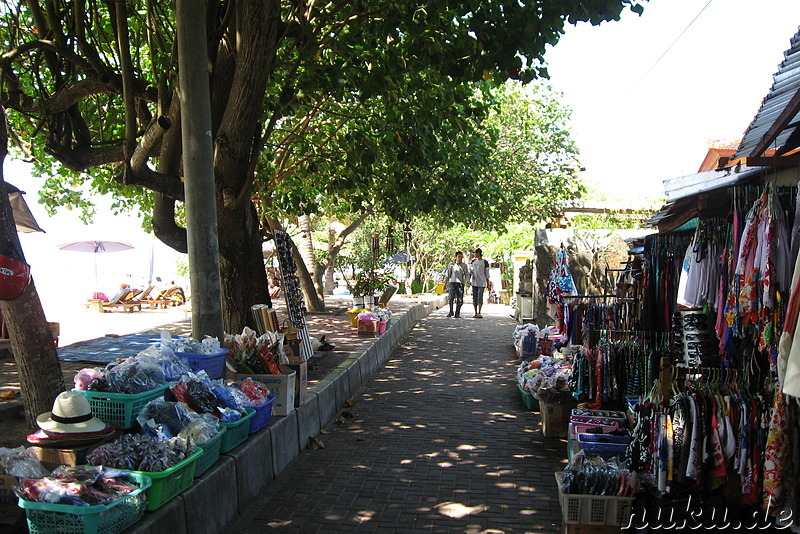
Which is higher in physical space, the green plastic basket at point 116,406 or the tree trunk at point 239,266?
the tree trunk at point 239,266

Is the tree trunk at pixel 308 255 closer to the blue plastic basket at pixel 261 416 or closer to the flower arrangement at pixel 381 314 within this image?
the flower arrangement at pixel 381 314

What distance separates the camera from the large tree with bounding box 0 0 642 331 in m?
6.89

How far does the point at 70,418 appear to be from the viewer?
383 centimetres

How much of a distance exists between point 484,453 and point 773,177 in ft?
11.7

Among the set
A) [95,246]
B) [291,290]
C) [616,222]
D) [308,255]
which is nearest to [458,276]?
[308,255]

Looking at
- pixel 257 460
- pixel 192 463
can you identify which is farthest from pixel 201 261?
pixel 192 463

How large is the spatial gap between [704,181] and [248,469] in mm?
4198

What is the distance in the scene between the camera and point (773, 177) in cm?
430

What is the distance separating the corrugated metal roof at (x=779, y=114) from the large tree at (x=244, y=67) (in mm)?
2463

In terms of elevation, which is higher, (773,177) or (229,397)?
(773,177)

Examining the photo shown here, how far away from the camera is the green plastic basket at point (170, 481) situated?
11.9 feet

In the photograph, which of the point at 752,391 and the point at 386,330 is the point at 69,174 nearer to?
the point at 386,330

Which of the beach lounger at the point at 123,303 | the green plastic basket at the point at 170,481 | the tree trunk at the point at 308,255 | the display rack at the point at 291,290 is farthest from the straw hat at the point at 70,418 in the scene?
the beach lounger at the point at 123,303

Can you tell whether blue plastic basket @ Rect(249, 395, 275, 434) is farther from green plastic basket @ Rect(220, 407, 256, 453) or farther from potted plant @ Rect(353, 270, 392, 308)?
potted plant @ Rect(353, 270, 392, 308)
